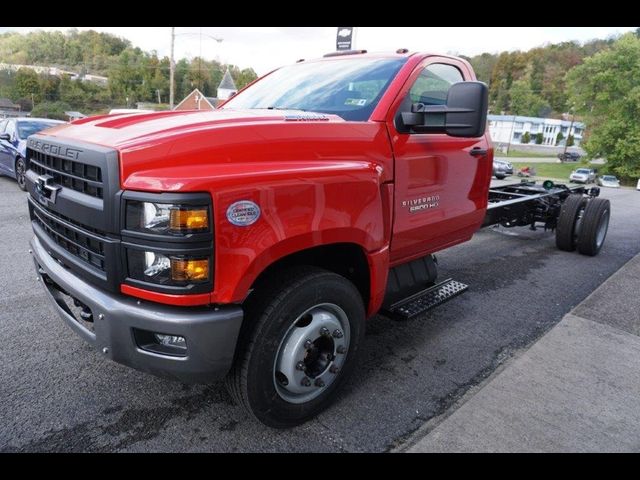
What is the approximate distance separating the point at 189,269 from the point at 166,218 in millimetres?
228

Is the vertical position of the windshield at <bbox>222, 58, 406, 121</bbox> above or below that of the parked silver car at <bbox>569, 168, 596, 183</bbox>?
above

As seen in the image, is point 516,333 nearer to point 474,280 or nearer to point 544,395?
point 544,395

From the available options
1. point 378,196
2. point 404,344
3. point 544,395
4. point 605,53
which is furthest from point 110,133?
point 605,53

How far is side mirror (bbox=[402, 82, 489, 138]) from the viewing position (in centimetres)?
261

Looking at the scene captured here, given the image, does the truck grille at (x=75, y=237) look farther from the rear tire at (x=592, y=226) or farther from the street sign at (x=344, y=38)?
the rear tire at (x=592, y=226)

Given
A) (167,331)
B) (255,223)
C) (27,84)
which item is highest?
(27,84)

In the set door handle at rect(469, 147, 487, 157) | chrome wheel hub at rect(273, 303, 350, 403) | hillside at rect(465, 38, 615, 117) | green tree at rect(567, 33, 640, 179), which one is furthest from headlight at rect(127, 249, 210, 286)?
hillside at rect(465, 38, 615, 117)

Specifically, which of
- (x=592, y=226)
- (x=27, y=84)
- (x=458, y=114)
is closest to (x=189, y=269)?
(x=458, y=114)

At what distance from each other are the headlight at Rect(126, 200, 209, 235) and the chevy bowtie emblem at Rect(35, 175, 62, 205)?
2.08 ft

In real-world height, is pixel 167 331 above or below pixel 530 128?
above

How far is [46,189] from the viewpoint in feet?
7.54

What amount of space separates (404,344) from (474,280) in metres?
2.07

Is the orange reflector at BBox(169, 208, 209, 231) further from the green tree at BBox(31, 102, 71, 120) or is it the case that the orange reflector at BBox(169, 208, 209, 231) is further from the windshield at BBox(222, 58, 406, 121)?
the green tree at BBox(31, 102, 71, 120)

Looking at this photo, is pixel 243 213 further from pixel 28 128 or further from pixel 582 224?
pixel 28 128
